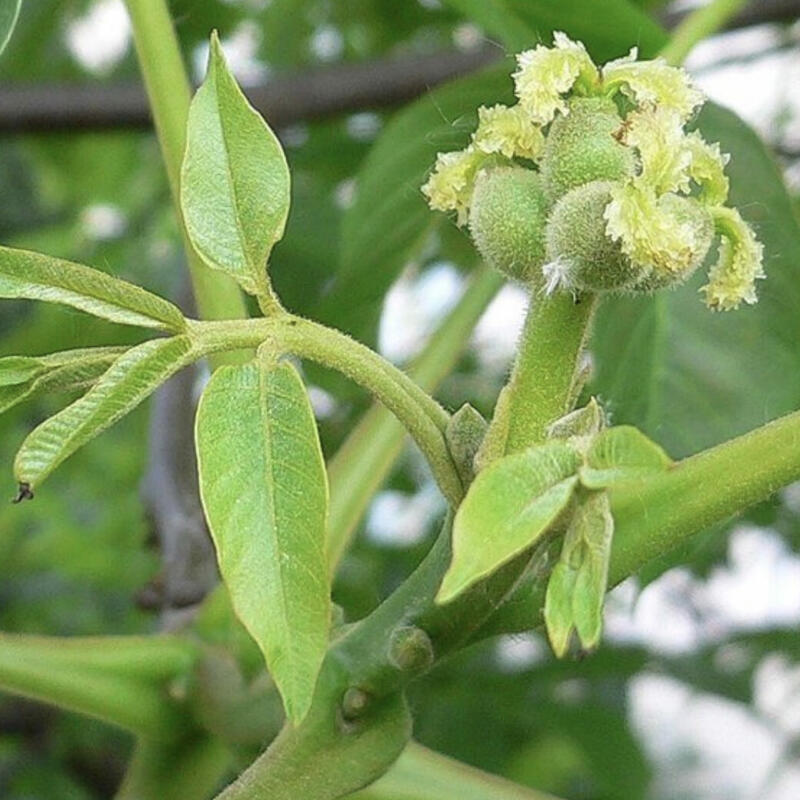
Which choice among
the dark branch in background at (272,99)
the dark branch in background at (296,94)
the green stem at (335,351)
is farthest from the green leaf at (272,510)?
the dark branch in background at (296,94)

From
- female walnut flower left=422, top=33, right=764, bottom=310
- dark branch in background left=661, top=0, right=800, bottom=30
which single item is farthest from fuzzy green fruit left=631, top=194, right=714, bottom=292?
dark branch in background left=661, top=0, right=800, bottom=30

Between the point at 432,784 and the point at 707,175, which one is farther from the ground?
the point at 707,175

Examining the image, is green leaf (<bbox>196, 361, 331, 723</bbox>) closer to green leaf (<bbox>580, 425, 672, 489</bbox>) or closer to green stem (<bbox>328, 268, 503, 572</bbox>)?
green leaf (<bbox>580, 425, 672, 489</bbox>)

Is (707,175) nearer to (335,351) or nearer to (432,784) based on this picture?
(335,351)

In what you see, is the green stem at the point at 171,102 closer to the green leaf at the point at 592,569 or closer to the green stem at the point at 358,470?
the green stem at the point at 358,470

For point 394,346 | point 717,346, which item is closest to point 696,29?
point 717,346

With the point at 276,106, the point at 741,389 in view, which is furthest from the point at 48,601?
the point at 741,389
